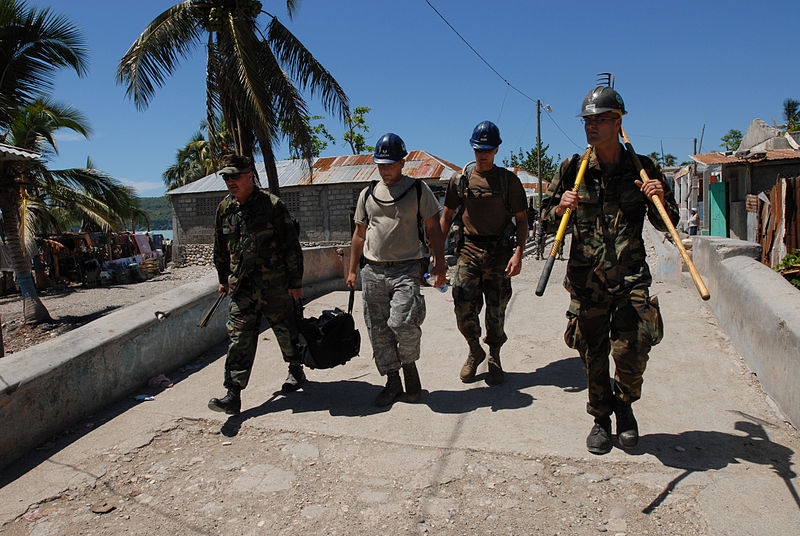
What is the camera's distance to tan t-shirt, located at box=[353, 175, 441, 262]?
369 centimetres

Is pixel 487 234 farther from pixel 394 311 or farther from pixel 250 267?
pixel 250 267

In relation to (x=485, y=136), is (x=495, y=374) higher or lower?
lower

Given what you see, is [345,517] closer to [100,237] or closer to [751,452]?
[751,452]

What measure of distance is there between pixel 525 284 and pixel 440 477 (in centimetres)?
612

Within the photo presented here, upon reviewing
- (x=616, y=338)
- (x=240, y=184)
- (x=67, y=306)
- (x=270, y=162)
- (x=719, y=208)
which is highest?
(x=270, y=162)

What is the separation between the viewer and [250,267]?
12.4 feet

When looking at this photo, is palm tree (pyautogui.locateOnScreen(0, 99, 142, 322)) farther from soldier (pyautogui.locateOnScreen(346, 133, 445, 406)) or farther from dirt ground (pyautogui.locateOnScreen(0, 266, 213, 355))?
soldier (pyautogui.locateOnScreen(346, 133, 445, 406))

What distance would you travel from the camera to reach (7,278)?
55.6ft

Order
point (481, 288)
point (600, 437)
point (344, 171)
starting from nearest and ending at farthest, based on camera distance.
Answer: point (600, 437), point (481, 288), point (344, 171)

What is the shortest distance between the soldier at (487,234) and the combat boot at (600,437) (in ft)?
3.69

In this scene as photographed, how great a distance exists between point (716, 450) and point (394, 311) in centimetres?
199

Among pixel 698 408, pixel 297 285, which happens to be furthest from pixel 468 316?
pixel 698 408

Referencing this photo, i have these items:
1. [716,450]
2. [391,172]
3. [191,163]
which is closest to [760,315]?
[716,450]

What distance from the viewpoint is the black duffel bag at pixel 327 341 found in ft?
12.7
